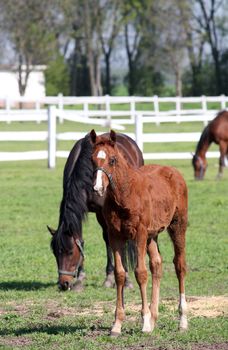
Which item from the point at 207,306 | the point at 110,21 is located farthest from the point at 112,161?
the point at 110,21

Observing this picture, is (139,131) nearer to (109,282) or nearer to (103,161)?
(109,282)

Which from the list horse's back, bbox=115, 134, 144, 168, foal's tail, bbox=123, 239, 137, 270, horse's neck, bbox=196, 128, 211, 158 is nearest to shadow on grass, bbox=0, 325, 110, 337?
foal's tail, bbox=123, 239, 137, 270

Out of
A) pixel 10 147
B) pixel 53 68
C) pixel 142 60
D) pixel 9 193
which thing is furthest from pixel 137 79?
pixel 9 193

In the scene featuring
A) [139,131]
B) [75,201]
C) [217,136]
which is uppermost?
[75,201]

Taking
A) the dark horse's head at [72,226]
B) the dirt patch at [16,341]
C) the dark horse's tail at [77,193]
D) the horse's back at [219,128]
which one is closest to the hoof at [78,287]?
the dark horse's head at [72,226]

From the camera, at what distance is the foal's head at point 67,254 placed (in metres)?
9.98

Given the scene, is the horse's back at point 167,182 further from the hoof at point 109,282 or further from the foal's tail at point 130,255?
the hoof at point 109,282

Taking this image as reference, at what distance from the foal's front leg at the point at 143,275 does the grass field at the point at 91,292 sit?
13 centimetres

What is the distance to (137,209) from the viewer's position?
7.62 meters

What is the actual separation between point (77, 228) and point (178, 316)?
1727 mm

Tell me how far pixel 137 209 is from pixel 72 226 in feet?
8.17

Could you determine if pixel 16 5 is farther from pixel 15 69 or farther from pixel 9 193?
pixel 9 193

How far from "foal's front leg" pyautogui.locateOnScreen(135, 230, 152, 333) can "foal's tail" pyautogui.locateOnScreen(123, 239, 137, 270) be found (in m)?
0.11

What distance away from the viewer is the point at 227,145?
973 inches
